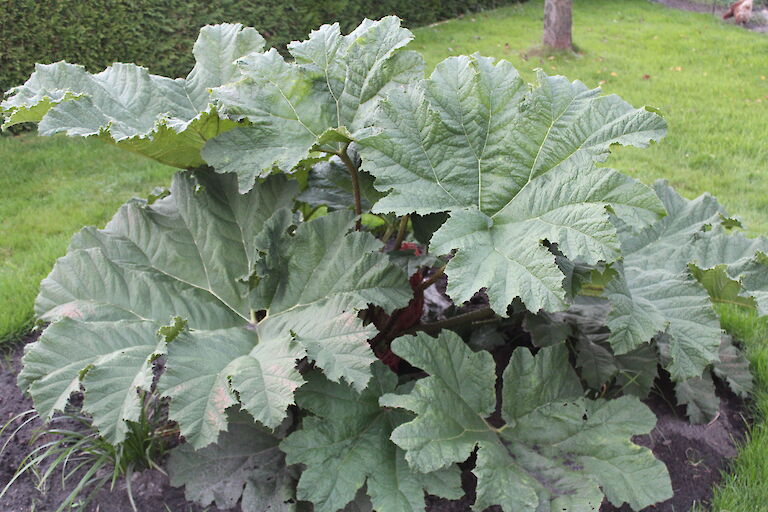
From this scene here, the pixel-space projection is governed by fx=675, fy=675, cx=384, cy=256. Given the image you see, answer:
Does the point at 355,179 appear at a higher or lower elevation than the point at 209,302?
higher

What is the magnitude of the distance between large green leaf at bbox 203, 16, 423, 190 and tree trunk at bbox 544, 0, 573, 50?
6948 millimetres

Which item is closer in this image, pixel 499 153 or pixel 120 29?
pixel 499 153

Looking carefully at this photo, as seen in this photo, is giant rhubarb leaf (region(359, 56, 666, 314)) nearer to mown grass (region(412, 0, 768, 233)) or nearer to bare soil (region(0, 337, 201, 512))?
mown grass (region(412, 0, 768, 233))

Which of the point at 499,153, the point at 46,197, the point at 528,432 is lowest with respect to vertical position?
the point at 46,197

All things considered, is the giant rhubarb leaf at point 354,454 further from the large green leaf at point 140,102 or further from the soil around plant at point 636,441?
the large green leaf at point 140,102

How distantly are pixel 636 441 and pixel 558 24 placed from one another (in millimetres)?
7099

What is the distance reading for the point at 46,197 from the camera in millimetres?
4430

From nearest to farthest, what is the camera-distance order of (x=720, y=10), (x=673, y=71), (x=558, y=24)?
1. (x=673, y=71)
2. (x=558, y=24)
3. (x=720, y=10)

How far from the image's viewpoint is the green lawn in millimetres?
2707

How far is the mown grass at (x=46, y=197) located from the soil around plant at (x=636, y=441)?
609 mm

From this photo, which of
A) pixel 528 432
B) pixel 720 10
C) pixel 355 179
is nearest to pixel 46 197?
pixel 355 179

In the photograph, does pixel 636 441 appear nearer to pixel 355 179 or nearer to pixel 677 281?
pixel 677 281

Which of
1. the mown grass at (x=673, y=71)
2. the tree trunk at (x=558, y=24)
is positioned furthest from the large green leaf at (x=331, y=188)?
the tree trunk at (x=558, y=24)

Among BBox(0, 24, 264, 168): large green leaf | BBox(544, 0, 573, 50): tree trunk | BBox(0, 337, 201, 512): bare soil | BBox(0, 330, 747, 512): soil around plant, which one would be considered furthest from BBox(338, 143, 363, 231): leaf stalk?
BBox(544, 0, 573, 50): tree trunk
